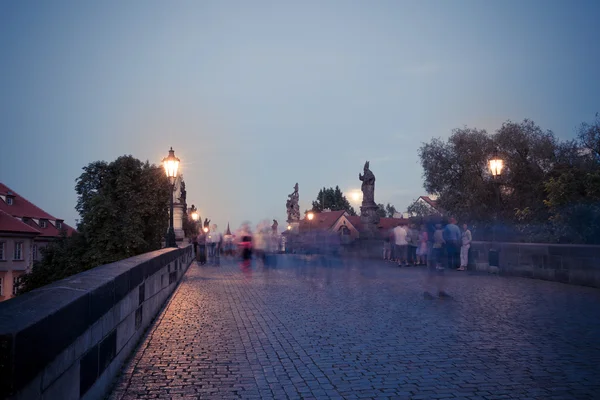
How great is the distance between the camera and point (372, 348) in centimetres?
680

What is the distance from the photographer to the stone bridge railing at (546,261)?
13781mm

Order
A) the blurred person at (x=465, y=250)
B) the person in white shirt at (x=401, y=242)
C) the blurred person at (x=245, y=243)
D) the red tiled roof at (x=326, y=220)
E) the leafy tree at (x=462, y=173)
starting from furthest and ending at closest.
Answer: the red tiled roof at (x=326, y=220) < the leafy tree at (x=462, y=173) < the blurred person at (x=245, y=243) < the person in white shirt at (x=401, y=242) < the blurred person at (x=465, y=250)

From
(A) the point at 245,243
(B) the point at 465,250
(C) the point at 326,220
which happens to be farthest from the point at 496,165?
(C) the point at 326,220

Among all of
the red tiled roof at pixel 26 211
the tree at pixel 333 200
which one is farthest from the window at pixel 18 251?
the tree at pixel 333 200

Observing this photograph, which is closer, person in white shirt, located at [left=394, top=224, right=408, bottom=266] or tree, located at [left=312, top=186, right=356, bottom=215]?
person in white shirt, located at [left=394, top=224, right=408, bottom=266]

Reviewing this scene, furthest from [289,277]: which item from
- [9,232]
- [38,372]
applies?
[9,232]

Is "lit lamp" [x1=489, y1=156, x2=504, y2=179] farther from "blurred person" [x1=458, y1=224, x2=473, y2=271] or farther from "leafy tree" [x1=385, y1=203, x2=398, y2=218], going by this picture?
"leafy tree" [x1=385, y1=203, x2=398, y2=218]

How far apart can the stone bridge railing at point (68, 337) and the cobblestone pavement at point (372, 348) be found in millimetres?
501

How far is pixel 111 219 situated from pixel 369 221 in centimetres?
2458

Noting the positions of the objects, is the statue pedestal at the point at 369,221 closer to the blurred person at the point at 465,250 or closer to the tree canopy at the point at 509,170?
the tree canopy at the point at 509,170

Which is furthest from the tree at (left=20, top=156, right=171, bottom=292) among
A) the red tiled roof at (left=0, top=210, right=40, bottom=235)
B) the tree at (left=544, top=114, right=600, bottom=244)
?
the tree at (left=544, top=114, right=600, bottom=244)

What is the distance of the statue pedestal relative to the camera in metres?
32.5

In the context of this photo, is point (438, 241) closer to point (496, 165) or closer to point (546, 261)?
point (546, 261)

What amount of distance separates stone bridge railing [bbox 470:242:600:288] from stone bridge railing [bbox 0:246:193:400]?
11.8m
